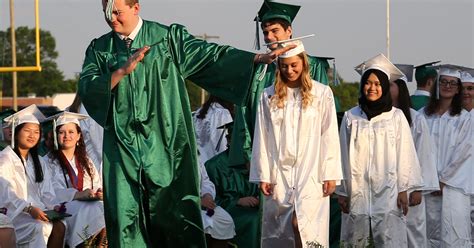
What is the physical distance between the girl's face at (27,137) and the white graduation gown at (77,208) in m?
0.34

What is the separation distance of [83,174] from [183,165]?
312cm

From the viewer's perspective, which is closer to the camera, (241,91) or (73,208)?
(241,91)

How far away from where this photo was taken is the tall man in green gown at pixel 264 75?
10914 mm

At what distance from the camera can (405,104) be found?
466 inches

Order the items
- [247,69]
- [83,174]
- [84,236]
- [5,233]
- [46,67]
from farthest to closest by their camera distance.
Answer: [46,67] → [83,174] → [84,236] → [5,233] → [247,69]

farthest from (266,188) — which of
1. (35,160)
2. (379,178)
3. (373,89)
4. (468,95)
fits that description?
(468,95)

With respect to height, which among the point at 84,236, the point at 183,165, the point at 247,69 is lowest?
the point at 84,236

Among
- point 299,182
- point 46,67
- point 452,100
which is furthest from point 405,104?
point 46,67

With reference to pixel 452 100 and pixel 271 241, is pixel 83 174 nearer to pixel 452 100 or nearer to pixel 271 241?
pixel 271 241

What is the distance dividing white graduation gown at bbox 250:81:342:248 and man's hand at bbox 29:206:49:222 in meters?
2.55

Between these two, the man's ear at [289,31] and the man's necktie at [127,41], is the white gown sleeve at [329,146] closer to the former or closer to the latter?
the man's ear at [289,31]

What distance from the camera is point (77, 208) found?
1180 centimetres

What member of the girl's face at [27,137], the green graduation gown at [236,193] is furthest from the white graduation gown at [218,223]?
the girl's face at [27,137]

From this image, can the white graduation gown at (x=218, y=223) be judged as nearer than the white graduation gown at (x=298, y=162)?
No
